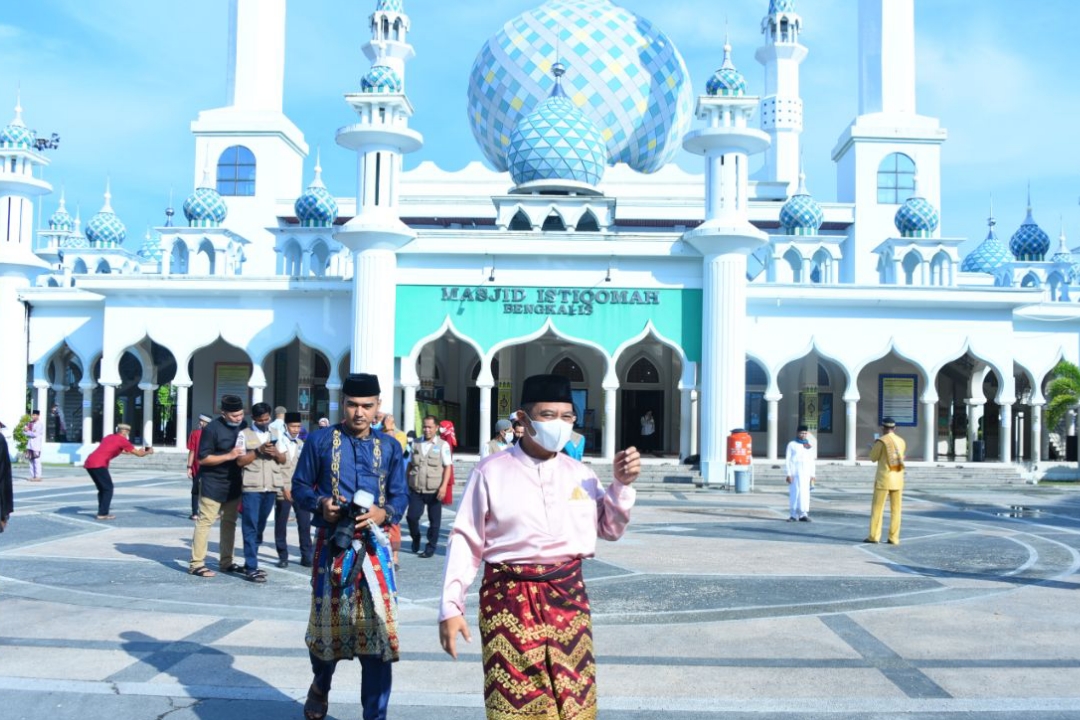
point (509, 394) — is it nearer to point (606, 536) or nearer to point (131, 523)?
point (131, 523)

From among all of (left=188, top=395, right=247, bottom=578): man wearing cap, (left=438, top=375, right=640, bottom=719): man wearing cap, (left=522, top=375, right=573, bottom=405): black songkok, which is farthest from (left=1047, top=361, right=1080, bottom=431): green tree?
(left=522, top=375, right=573, bottom=405): black songkok

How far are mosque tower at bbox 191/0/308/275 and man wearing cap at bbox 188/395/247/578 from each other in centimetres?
2519

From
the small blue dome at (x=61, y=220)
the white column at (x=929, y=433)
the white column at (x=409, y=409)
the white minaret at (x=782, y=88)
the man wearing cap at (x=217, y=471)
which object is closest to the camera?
the man wearing cap at (x=217, y=471)

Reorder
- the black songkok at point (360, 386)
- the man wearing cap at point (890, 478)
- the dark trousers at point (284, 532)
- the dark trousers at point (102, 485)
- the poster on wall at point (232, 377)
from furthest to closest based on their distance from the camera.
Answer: the poster on wall at point (232, 377), the dark trousers at point (102, 485), the man wearing cap at point (890, 478), the dark trousers at point (284, 532), the black songkok at point (360, 386)

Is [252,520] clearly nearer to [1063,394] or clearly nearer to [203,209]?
[1063,394]

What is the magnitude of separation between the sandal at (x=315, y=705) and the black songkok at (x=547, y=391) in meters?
1.76

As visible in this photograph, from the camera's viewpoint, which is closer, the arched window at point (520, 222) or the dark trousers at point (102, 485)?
the dark trousers at point (102, 485)

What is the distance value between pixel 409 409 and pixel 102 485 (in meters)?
11.1

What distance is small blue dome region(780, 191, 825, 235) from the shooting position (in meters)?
29.8

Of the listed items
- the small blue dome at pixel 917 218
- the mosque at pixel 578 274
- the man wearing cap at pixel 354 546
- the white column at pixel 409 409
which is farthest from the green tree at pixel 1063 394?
the man wearing cap at pixel 354 546

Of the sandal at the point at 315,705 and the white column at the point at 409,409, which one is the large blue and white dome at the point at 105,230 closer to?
the white column at the point at 409,409

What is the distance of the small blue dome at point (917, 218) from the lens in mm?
28922

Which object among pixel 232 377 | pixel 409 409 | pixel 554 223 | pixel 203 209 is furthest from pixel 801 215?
pixel 203 209

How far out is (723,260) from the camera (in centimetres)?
2238
